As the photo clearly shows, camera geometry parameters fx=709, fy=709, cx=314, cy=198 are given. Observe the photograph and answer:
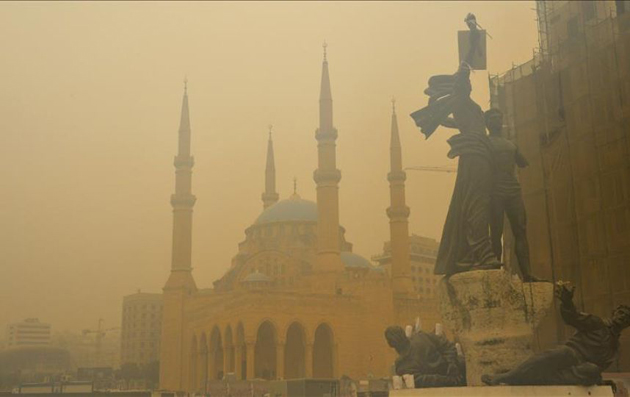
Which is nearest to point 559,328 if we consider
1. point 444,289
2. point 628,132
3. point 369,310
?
point 628,132

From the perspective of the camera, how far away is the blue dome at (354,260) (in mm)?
36844

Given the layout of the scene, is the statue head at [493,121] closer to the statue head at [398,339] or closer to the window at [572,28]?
the statue head at [398,339]

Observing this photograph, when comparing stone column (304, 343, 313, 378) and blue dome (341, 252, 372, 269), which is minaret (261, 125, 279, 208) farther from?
stone column (304, 343, 313, 378)

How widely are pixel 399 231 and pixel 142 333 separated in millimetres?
17219

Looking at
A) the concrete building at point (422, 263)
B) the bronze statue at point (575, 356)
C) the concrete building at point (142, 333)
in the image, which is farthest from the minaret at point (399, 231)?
the bronze statue at point (575, 356)

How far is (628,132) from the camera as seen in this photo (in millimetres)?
14078

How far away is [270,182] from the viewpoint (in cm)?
4412

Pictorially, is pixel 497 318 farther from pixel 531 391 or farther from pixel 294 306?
pixel 294 306

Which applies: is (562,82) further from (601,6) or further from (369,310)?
(369,310)

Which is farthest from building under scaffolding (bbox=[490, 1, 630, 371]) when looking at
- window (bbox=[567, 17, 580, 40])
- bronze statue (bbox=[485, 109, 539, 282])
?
bronze statue (bbox=[485, 109, 539, 282])

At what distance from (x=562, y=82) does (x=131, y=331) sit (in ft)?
104

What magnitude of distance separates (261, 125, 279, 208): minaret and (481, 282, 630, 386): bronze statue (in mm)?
37658

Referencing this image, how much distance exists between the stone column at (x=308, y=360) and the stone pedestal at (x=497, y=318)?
2400 centimetres

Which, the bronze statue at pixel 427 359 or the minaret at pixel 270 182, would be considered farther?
the minaret at pixel 270 182
